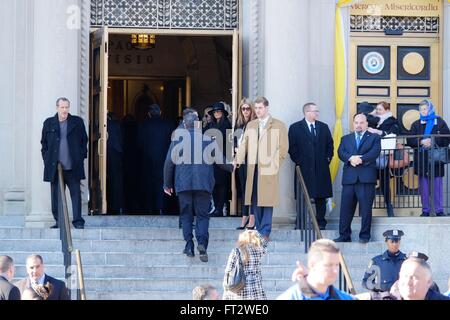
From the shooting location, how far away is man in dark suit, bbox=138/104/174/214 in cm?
2133

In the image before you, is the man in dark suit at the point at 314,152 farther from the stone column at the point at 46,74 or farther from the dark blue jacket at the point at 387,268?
the dark blue jacket at the point at 387,268

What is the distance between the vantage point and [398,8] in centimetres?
2030

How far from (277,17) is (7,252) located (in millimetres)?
5054

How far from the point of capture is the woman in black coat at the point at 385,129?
61.7ft

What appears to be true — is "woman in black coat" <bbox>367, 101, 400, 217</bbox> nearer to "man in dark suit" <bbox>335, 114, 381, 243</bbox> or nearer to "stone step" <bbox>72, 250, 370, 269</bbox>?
"man in dark suit" <bbox>335, 114, 381, 243</bbox>

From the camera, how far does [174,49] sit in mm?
26844

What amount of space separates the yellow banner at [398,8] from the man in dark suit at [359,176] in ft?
8.45

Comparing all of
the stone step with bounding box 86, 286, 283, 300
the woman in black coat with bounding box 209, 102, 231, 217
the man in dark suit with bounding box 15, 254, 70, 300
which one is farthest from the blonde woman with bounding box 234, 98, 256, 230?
the man in dark suit with bounding box 15, 254, 70, 300

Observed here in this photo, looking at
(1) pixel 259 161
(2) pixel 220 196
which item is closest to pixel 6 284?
(1) pixel 259 161

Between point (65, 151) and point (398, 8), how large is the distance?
563cm

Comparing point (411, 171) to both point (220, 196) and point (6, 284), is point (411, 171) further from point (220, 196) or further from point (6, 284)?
point (6, 284)

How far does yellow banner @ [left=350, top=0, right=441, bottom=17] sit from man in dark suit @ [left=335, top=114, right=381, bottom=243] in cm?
258
